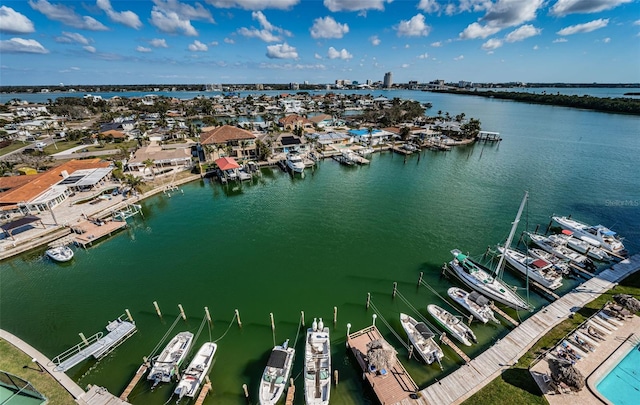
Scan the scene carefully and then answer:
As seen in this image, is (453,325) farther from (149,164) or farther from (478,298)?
(149,164)

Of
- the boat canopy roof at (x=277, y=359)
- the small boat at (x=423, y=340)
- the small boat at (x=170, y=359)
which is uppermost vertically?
the boat canopy roof at (x=277, y=359)

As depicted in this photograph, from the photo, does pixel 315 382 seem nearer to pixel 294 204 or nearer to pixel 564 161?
pixel 294 204

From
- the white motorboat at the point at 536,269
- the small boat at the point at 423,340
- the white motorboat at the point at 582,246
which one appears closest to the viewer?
the small boat at the point at 423,340

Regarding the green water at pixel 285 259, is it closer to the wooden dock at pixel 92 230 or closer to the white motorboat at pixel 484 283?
the wooden dock at pixel 92 230

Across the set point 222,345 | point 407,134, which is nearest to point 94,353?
point 222,345

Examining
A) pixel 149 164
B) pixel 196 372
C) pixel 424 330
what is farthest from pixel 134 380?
pixel 149 164

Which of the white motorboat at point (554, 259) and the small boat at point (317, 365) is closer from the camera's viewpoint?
the small boat at point (317, 365)


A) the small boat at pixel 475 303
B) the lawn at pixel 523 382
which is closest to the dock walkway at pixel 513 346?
the lawn at pixel 523 382
